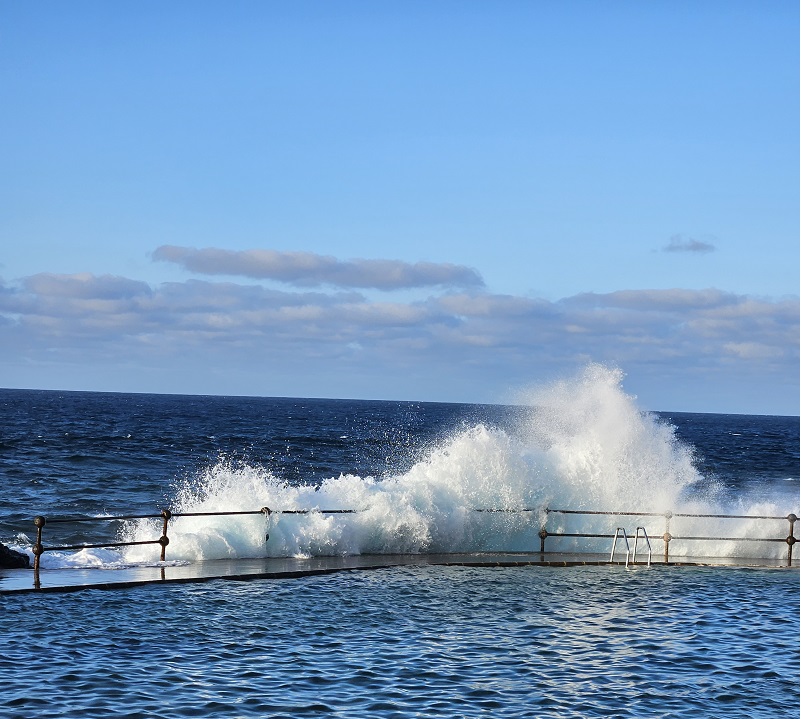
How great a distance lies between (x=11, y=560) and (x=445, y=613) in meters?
7.73

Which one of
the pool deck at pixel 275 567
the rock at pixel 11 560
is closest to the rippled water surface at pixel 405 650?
the pool deck at pixel 275 567

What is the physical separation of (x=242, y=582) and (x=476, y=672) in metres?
5.92

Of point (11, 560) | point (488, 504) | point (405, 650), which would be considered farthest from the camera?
point (488, 504)

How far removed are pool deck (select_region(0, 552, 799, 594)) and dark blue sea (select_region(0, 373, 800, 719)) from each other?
0.37 m

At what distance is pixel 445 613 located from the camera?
45.3ft

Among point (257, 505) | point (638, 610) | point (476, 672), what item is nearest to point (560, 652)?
point (476, 672)

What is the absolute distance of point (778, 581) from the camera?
1744cm

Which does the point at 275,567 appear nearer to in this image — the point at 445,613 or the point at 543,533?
the point at 445,613

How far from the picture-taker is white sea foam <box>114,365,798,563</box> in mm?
19922

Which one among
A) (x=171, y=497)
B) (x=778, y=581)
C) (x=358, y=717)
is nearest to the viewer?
(x=358, y=717)

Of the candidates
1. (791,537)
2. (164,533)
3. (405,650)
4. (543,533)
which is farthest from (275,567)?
(791,537)

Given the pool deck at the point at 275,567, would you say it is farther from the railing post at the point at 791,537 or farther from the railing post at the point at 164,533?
the railing post at the point at 164,533

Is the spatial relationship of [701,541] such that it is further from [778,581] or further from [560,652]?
[560,652]

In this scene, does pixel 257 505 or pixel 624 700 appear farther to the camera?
pixel 257 505
